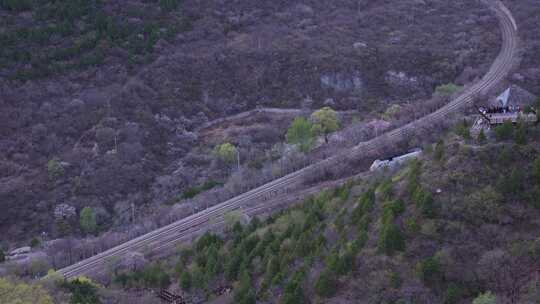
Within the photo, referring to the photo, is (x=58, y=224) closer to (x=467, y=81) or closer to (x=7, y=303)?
(x=7, y=303)

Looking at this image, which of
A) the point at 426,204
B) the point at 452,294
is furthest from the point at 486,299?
the point at 426,204

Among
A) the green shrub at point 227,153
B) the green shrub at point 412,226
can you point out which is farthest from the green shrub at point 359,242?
the green shrub at point 227,153

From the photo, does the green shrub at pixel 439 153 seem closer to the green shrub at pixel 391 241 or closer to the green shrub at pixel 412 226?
the green shrub at pixel 412 226

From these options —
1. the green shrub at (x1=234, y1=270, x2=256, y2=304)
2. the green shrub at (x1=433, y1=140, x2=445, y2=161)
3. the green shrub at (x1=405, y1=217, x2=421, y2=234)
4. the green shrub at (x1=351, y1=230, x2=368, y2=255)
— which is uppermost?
the green shrub at (x1=433, y1=140, x2=445, y2=161)

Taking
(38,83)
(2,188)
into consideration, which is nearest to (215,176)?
(2,188)

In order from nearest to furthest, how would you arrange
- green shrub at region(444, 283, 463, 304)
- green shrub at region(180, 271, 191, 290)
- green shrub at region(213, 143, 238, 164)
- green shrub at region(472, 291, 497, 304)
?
green shrub at region(472, 291, 497, 304) < green shrub at region(444, 283, 463, 304) < green shrub at region(180, 271, 191, 290) < green shrub at region(213, 143, 238, 164)

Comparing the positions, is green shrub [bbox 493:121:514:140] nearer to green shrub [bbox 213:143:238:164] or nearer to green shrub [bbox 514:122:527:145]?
green shrub [bbox 514:122:527:145]

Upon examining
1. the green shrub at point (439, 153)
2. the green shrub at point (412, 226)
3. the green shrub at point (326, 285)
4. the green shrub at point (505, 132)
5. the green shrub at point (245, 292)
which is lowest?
the green shrub at point (245, 292)

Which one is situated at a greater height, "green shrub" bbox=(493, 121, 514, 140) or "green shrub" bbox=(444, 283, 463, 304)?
"green shrub" bbox=(493, 121, 514, 140)

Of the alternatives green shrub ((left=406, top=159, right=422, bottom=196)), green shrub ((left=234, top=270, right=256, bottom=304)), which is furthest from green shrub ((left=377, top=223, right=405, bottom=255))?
green shrub ((left=234, top=270, right=256, bottom=304))
